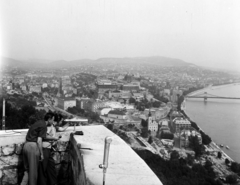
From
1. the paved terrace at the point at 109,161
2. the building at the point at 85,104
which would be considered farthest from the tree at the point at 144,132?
the paved terrace at the point at 109,161

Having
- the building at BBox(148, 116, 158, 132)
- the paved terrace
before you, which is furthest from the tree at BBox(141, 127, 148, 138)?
the paved terrace

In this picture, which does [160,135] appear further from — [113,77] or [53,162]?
[53,162]

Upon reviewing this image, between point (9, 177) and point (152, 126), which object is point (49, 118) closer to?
point (9, 177)

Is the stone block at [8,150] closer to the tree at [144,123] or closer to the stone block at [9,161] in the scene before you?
the stone block at [9,161]

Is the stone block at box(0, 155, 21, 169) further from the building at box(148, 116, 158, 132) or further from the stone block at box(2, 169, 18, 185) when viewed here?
the building at box(148, 116, 158, 132)

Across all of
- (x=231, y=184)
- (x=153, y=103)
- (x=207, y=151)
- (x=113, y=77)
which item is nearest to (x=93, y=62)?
(x=113, y=77)
